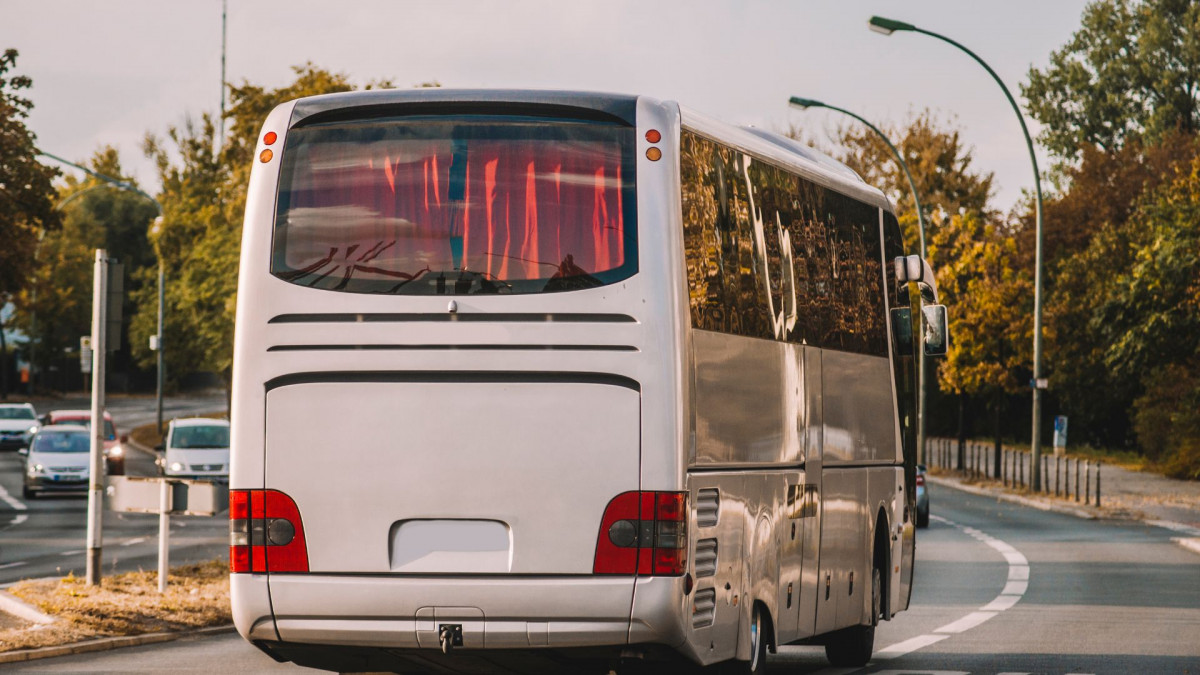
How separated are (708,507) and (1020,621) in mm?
8488

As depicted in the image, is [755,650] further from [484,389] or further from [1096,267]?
[1096,267]

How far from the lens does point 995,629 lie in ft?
54.2

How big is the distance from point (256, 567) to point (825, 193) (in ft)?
17.3

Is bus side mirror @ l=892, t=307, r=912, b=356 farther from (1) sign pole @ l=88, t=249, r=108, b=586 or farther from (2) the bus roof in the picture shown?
(1) sign pole @ l=88, t=249, r=108, b=586

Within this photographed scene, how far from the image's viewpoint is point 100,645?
14.5 m

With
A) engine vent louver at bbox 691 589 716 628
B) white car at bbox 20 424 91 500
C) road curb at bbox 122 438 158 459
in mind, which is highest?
road curb at bbox 122 438 158 459

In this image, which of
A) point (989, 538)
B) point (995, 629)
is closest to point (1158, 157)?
point (989, 538)

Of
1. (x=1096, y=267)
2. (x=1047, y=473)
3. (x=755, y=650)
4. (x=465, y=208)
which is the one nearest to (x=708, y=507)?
(x=755, y=650)

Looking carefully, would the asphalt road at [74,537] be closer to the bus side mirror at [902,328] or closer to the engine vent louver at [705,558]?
the bus side mirror at [902,328]

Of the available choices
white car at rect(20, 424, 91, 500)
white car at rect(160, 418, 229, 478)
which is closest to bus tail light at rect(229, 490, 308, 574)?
white car at rect(160, 418, 229, 478)

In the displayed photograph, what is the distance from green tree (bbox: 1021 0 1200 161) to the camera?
8338cm

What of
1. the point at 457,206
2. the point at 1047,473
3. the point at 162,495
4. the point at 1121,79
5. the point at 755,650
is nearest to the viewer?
the point at 457,206

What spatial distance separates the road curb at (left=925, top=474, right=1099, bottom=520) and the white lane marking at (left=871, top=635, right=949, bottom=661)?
2131cm

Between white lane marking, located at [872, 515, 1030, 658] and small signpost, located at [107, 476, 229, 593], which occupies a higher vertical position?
small signpost, located at [107, 476, 229, 593]
